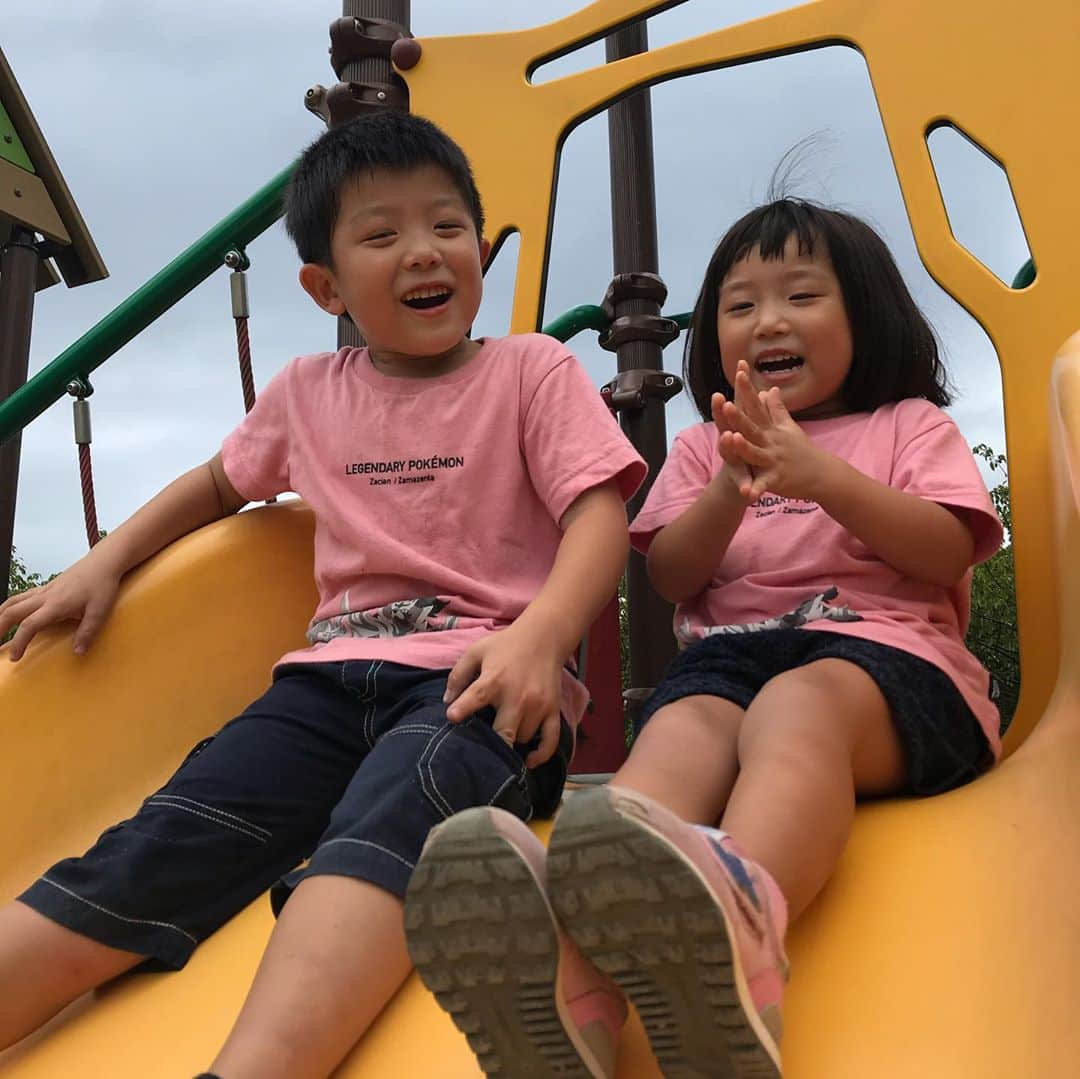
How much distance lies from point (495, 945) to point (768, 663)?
513 millimetres

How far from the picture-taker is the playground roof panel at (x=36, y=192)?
3.59 meters

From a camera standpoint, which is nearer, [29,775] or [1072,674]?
[1072,674]

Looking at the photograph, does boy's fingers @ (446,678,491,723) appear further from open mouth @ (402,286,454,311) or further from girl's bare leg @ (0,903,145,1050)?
open mouth @ (402,286,454,311)

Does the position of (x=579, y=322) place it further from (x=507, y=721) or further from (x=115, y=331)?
(x=507, y=721)

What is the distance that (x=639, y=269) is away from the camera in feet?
7.27

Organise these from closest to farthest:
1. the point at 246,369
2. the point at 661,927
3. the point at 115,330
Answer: the point at 661,927 → the point at 246,369 → the point at 115,330

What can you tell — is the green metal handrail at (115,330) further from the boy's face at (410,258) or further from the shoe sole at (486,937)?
the shoe sole at (486,937)

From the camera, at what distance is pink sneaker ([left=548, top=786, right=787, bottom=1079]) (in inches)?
22.8

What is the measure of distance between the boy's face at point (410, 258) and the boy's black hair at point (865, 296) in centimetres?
29

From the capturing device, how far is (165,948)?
0.95m

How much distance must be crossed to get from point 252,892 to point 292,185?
695 mm

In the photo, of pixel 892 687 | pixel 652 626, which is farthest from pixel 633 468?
pixel 652 626

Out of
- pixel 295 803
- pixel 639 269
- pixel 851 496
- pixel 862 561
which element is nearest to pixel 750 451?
pixel 851 496

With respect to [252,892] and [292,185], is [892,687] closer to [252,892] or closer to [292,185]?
[252,892]
